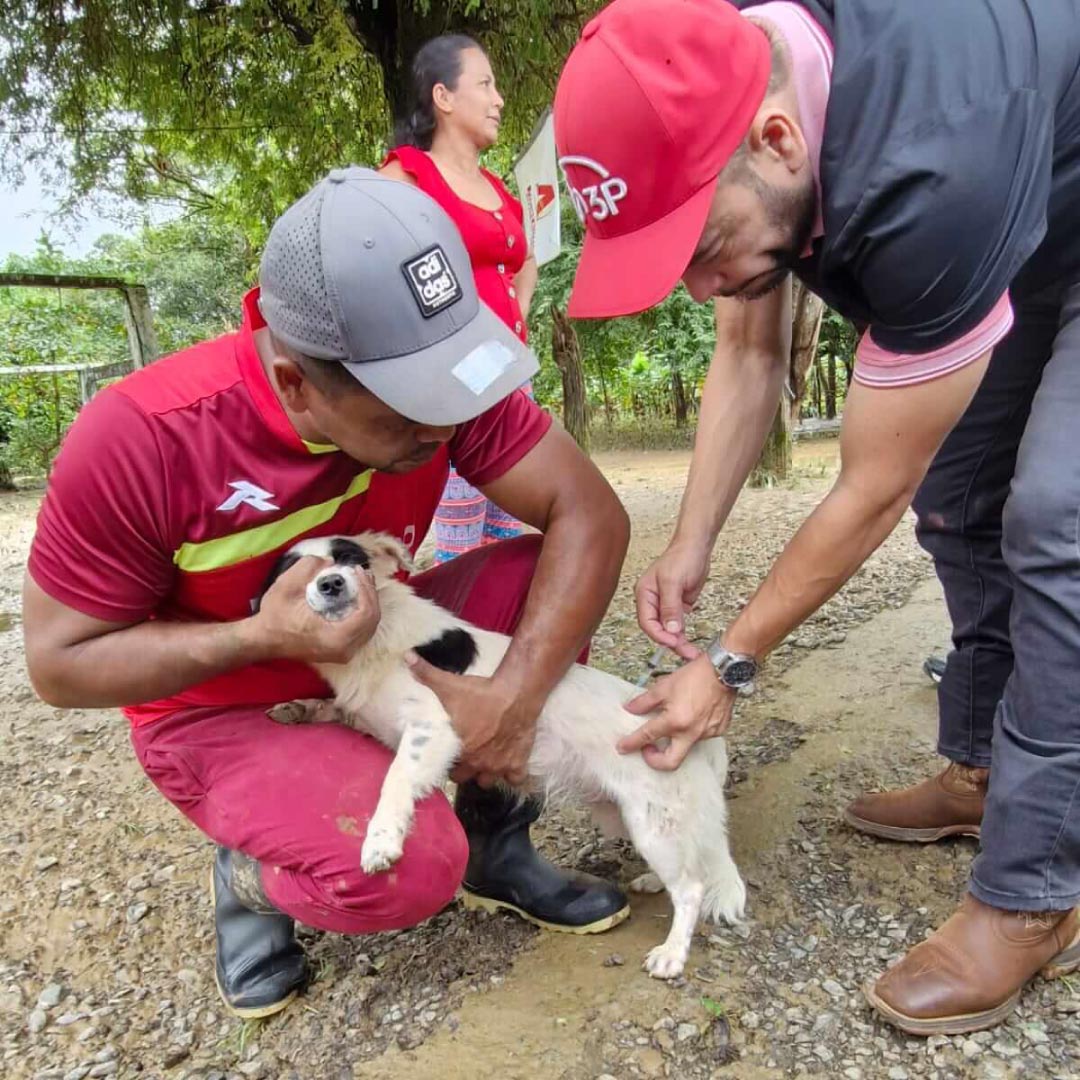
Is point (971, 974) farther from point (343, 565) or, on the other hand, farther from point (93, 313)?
point (93, 313)

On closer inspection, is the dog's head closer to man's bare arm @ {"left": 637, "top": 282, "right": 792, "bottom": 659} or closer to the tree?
man's bare arm @ {"left": 637, "top": 282, "right": 792, "bottom": 659}

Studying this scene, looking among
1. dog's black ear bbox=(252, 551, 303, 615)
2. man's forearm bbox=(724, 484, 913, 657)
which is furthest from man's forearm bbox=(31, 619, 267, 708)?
man's forearm bbox=(724, 484, 913, 657)

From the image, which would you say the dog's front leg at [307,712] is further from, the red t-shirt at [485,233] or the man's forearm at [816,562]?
the red t-shirt at [485,233]

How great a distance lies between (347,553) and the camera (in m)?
2.29

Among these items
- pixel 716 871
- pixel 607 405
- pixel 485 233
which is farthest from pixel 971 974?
pixel 607 405

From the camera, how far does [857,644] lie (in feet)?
13.6

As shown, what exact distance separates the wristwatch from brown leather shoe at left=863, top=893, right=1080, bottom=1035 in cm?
67

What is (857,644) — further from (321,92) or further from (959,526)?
(321,92)

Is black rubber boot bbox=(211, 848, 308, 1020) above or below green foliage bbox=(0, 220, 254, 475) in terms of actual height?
above

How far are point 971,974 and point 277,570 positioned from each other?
68.9 inches

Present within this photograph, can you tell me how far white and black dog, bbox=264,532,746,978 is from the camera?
231 centimetres

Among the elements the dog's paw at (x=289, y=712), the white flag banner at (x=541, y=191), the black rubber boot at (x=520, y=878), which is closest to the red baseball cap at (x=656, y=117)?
the dog's paw at (x=289, y=712)

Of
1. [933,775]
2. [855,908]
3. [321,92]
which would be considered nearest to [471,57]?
[321,92]

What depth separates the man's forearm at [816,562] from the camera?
199 cm
